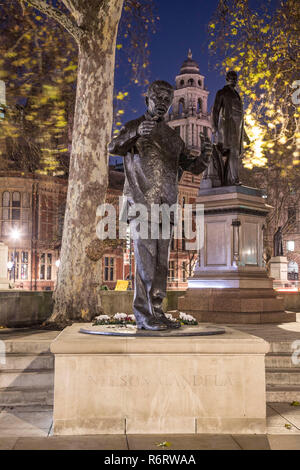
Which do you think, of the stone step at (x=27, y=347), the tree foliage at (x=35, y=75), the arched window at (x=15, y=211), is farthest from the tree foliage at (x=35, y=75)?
the arched window at (x=15, y=211)

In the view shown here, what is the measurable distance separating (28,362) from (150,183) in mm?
2899

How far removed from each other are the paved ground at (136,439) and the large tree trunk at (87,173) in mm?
4987

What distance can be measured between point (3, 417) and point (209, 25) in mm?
14450

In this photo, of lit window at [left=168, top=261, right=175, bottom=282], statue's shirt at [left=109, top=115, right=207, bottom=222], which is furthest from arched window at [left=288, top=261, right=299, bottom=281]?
statue's shirt at [left=109, top=115, right=207, bottom=222]

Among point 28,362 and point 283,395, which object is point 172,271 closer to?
point 28,362

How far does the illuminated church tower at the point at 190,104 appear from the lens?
227ft

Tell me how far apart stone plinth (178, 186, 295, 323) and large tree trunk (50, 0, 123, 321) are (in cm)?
245

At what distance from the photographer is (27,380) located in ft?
21.6

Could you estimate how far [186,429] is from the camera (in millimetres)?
5008

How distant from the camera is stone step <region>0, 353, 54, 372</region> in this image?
22.6ft

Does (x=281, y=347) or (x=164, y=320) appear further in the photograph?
(x=281, y=347)

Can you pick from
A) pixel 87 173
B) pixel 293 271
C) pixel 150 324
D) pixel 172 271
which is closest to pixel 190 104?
pixel 293 271
